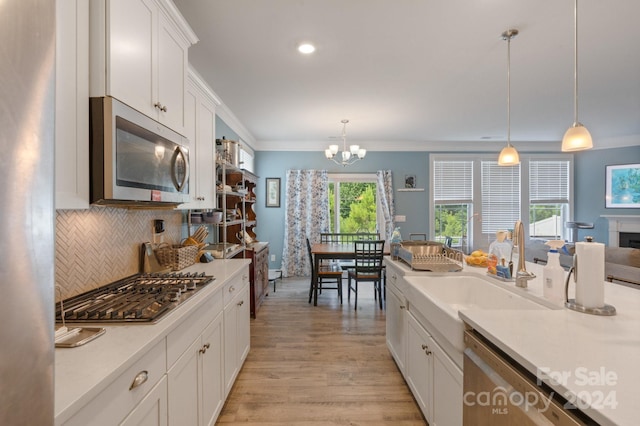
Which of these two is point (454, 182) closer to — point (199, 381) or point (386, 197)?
point (386, 197)

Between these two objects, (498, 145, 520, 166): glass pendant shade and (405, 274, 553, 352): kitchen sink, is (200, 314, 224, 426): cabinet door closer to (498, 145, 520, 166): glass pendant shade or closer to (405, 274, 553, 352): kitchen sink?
(405, 274, 553, 352): kitchen sink

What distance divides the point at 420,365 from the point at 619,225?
6067 mm

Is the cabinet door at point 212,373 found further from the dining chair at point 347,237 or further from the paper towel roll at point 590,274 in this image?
the dining chair at point 347,237

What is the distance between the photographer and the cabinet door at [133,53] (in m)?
1.22

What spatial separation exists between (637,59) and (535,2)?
1.58m

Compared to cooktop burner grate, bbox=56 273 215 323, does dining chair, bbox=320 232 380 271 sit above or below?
below

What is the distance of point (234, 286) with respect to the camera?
214cm

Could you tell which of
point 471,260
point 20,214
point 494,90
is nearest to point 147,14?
point 20,214

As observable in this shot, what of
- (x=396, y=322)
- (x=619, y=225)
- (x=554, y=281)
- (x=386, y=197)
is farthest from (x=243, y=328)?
(x=619, y=225)

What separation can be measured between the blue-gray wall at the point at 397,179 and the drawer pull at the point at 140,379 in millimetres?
4951

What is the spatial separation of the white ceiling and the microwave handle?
988 mm

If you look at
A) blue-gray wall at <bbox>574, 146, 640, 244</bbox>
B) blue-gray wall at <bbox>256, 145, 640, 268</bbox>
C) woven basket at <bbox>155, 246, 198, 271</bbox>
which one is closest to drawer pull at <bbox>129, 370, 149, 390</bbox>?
woven basket at <bbox>155, 246, 198, 271</bbox>

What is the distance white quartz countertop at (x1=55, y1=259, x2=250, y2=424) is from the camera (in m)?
0.71

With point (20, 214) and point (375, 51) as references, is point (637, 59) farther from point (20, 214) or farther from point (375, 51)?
point (20, 214)
